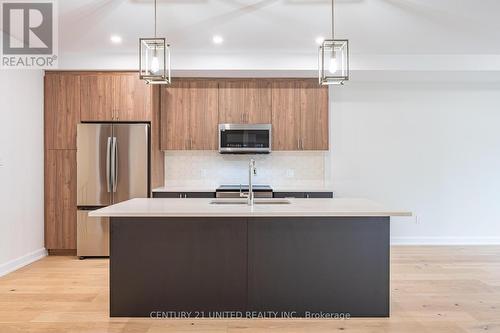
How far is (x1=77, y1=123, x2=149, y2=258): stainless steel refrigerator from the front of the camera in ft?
15.6

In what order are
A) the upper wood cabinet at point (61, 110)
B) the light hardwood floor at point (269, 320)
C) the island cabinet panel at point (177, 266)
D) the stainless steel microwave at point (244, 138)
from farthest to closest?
the stainless steel microwave at point (244, 138) < the upper wood cabinet at point (61, 110) < the island cabinet panel at point (177, 266) < the light hardwood floor at point (269, 320)

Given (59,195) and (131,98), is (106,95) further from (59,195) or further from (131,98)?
(59,195)

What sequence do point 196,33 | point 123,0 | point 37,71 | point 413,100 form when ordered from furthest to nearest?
point 413,100, point 37,71, point 196,33, point 123,0

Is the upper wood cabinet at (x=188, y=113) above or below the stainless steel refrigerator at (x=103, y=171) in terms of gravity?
above

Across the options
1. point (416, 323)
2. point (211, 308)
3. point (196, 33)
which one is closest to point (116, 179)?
point (196, 33)

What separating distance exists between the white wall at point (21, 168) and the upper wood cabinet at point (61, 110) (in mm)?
91

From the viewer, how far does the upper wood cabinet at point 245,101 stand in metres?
5.21

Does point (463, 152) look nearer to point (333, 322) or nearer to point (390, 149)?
point (390, 149)

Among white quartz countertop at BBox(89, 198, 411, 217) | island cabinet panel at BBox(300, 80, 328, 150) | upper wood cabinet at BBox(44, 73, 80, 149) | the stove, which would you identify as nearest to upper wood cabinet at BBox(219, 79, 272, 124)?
island cabinet panel at BBox(300, 80, 328, 150)

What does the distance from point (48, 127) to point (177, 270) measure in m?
3.13

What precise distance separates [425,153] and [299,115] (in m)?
2.02

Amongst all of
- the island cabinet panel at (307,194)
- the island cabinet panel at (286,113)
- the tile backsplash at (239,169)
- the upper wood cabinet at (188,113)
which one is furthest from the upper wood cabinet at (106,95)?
the island cabinet panel at (307,194)

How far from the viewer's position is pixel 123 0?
3406 mm

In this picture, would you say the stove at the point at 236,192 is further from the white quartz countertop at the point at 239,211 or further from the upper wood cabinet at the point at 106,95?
the white quartz countertop at the point at 239,211
